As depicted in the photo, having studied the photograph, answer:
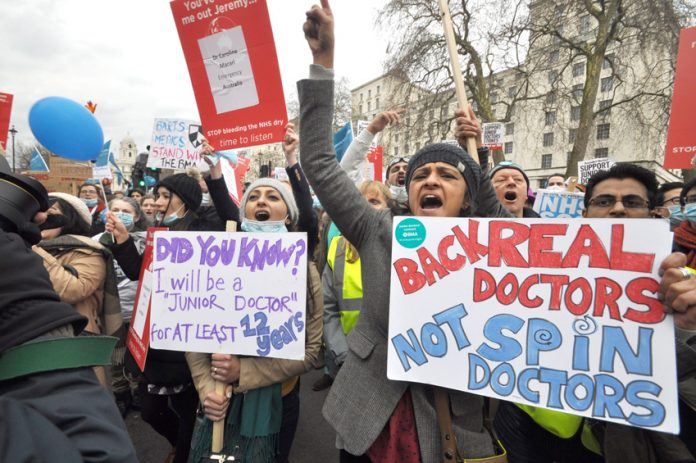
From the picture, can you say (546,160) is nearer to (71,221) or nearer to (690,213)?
(690,213)

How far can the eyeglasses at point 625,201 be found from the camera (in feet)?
5.93

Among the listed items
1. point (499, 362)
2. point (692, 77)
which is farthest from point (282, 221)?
point (692, 77)

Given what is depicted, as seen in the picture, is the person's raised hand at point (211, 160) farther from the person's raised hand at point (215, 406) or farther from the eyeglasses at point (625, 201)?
the eyeglasses at point (625, 201)

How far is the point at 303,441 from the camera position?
2990 millimetres

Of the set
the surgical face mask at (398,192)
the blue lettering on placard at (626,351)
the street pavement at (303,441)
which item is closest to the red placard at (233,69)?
the blue lettering on placard at (626,351)

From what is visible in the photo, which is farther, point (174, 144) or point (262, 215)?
point (174, 144)

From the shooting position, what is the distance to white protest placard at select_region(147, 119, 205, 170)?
18.0 ft

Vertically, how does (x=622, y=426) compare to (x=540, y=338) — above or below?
below

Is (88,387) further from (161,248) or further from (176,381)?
(176,381)

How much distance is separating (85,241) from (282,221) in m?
1.17

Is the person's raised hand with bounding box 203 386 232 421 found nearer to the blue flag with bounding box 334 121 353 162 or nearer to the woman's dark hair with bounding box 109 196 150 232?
the woman's dark hair with bounding box 109 196 150 232

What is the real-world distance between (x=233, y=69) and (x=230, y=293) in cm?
150

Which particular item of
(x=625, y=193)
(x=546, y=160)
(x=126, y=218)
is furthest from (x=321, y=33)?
(x=546, y=160)

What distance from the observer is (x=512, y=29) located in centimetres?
1341
